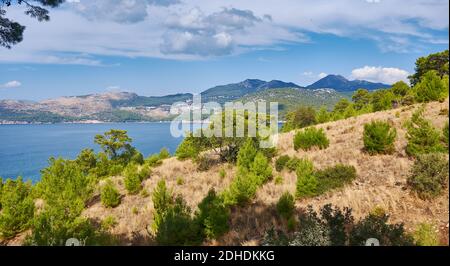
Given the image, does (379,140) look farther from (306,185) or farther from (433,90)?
(433,90)

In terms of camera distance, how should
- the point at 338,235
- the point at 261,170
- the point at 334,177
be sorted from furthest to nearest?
the point at 261,170 → the point at 334,177 → the point at 338,235

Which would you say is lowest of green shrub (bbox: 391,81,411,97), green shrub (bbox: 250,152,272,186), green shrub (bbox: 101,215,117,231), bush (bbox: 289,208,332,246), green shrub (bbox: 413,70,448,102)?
green shrub (bbox: 101,215,117,231)

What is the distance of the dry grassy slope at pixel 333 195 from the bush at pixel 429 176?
11.2 inches

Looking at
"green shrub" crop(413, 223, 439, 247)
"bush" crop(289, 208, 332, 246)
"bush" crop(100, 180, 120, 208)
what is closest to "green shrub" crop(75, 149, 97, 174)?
"bush" crop(100, 180, 120, 208)

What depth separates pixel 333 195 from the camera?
43.8 ft

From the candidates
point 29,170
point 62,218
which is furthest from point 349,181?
point 29,170

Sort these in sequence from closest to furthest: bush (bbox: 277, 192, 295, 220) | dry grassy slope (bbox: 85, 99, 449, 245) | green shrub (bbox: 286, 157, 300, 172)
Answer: dry grassy slope (bbox: 85, 99, 449, 245) → bush (bbox: 277, 192, 295, 220) → green shrub (bbox: 286, 157, 300, 172)

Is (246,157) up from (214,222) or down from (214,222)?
→ up

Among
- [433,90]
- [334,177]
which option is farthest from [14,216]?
[433,90]

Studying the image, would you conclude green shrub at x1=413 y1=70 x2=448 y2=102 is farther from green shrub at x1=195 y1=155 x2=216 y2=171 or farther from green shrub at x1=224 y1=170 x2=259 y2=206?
green shrub at x1=224 y1=170 x2=259 y2=206

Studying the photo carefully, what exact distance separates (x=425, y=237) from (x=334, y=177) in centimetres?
709

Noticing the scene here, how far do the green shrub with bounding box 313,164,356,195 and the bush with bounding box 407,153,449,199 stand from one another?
283cm

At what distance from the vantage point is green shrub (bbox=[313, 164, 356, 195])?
46.4 ft
